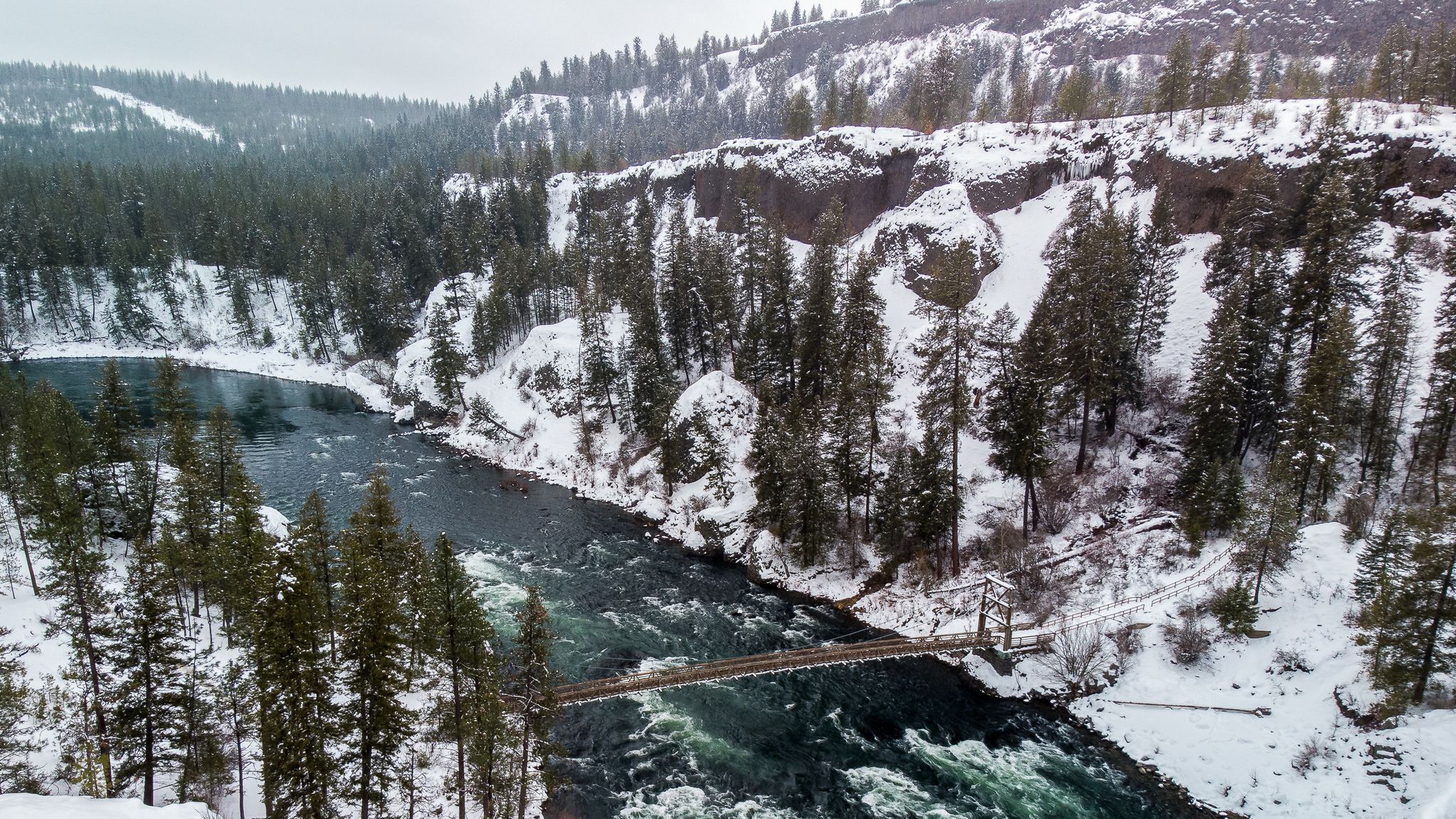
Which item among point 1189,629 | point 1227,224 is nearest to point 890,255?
point 1227,224

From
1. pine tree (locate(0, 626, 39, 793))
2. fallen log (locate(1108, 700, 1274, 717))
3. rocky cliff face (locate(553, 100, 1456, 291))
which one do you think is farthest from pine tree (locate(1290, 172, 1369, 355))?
pine tree (locate(0, 626, 39, 793))

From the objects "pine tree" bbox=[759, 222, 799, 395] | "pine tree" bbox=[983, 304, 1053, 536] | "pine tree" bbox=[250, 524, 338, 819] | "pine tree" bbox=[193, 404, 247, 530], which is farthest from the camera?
"pine tree" bbox=[759, 222, 799, 395]

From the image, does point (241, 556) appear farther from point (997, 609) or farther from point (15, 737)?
point (997, 609)

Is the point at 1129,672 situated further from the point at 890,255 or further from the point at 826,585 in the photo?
the point at 890,255

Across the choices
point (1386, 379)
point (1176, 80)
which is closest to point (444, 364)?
point (1386, 379)

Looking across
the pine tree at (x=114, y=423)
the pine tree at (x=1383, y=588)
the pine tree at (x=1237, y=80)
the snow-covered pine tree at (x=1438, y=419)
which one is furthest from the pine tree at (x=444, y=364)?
the pine tree at (x=1237, y=80)

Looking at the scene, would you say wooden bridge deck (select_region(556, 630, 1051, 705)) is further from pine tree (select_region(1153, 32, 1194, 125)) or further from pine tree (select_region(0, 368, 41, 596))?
pine tree (select_region(1153, 32, 1194, 125))
